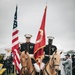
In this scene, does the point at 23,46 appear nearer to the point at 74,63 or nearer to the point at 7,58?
the point at 74,63

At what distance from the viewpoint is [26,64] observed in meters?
13.7

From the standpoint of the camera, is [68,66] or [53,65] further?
[68,66]

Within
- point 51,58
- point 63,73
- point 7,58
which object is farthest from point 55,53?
point 7,58

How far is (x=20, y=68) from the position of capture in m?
13.7

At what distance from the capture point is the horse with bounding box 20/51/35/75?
13625mm

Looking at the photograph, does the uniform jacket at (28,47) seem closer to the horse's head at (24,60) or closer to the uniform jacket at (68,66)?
the horse's head at (24,60)

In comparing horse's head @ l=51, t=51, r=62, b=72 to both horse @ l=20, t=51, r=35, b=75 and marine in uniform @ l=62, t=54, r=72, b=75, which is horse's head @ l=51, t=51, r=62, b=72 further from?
marine in uniform @ l=62, t=54, r=72, b=75

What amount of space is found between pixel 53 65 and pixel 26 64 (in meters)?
0.91

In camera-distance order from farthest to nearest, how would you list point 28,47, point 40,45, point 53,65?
point 28,47
point 53,65
point 40,45

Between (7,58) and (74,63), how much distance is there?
5805 mm

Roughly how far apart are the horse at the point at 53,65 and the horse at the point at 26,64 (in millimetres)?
534

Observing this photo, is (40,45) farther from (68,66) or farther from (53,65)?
(68,66)

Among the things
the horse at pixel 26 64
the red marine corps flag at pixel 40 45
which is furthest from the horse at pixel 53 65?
the horse at pixel 26 64

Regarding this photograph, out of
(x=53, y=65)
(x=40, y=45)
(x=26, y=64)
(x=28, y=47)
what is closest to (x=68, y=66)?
(x=28, y=47)
